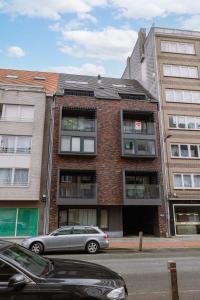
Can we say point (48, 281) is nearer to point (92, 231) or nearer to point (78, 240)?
point (78, 240)

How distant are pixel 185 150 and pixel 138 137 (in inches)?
183

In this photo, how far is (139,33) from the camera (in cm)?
3167

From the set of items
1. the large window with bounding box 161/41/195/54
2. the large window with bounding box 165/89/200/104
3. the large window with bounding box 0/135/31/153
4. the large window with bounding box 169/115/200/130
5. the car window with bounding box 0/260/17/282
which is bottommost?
the car window with bounding box 0/260/17/282

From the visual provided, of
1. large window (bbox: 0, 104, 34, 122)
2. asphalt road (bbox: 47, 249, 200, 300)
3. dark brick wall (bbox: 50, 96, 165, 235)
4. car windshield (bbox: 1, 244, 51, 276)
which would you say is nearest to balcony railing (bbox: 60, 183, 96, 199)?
dark brick wall (bbox: 50, 96, 165, 235)

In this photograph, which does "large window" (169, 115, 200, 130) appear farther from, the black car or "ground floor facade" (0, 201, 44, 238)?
the black car

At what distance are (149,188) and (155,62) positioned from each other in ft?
43.2

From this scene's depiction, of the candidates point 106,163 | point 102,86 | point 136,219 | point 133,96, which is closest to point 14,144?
point 106,163

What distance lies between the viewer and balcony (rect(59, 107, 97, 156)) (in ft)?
72.7

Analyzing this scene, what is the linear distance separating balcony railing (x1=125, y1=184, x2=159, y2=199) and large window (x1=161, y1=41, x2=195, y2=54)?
1475 cm

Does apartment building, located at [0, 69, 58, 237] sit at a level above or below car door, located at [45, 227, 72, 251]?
above

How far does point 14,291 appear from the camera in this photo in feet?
11.0

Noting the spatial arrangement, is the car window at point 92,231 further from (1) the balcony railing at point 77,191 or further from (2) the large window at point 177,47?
(2) the large window at point 177,47

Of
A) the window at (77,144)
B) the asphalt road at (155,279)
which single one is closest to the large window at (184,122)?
the window at (77,144)

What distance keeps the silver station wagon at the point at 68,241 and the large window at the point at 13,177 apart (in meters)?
7.58
